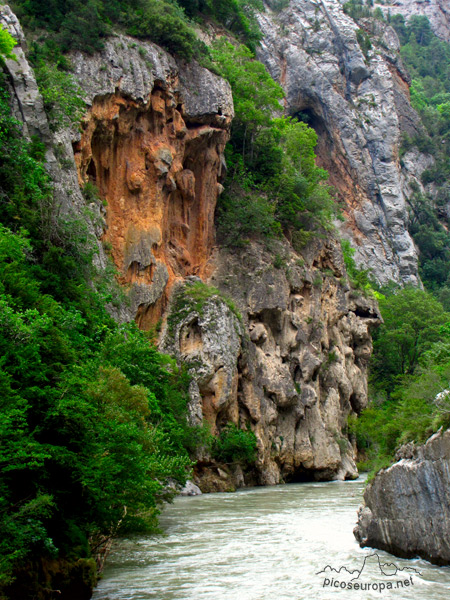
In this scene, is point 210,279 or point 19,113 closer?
point 19,113

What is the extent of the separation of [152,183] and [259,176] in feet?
36.8

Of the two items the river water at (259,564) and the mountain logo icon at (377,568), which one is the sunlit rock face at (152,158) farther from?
the mountain logo icon at (377,568)

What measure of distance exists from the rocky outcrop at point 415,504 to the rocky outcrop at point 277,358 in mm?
16270

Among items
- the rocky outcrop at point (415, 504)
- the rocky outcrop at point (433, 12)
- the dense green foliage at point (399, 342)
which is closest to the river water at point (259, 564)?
the rocky outcrop at point (415, 504)

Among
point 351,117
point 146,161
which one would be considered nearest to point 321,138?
point 351,117

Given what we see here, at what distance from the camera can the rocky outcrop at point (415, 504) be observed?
8719 millimetres

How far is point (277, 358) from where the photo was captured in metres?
32.7

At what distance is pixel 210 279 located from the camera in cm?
3341

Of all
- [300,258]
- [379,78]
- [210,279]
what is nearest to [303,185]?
[300,258]

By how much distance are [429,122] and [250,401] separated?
5685 centimetres

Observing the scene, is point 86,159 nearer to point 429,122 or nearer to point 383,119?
point 383,119

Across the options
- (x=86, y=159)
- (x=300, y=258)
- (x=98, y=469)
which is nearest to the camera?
(x=98, y=469)

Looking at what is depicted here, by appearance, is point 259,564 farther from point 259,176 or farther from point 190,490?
point 259,176

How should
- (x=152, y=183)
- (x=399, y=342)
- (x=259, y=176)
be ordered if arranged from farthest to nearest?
(x=399, y=342)
(x=259, y=176)
(x=152, y=183)
